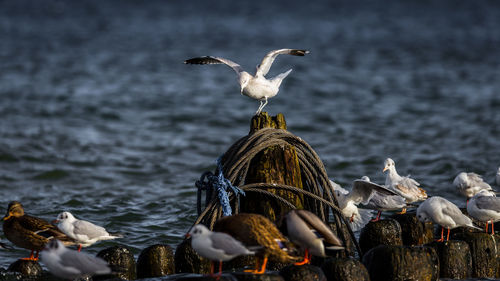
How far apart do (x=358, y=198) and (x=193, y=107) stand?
561 inches

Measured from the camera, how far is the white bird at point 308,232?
5.62m

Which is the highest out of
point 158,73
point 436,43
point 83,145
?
point 436,43

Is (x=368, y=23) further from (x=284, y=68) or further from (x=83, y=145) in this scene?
(x=83, y=145)

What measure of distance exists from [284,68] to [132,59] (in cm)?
711

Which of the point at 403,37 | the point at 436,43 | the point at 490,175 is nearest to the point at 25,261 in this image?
the point at 490,175

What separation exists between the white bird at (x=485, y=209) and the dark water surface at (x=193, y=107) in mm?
3280

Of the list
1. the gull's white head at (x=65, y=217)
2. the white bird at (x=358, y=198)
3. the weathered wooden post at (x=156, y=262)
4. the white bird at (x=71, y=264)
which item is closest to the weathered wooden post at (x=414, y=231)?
the white bird at (x=358, y=198)

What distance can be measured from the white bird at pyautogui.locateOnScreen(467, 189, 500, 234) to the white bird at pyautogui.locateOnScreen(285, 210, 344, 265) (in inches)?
96.9

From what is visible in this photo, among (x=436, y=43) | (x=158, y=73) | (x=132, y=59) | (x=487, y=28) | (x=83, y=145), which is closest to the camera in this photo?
(x=83, y=145)

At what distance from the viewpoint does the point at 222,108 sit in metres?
21.2

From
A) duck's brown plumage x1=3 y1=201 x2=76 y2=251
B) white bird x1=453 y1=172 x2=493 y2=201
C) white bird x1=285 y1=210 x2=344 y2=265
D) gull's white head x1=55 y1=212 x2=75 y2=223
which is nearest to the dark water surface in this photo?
duck's brown plumage x1=3 y1=201 x2=76 y2=251

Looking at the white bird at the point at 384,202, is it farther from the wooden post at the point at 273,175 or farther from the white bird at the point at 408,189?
the wooden post at the point at 273,175

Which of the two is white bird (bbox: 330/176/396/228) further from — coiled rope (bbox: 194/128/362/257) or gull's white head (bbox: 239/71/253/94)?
gull's white head (bbox: 239/71/253/94)

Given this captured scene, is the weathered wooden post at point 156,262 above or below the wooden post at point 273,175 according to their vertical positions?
below
